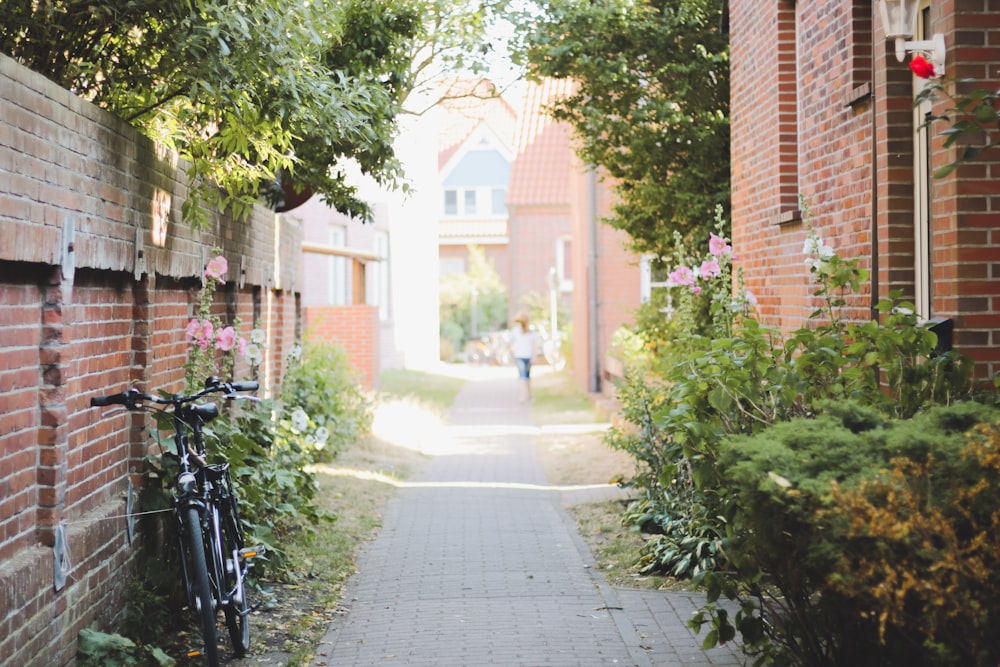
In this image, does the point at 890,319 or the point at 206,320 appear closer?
the point at 890,319

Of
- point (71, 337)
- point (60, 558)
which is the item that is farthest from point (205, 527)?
point (71, 337)

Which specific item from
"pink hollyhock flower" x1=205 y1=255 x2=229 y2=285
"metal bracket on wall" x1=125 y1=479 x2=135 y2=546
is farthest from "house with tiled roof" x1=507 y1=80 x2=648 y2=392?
"metal bracket on wall" x1=125 y1=479 x2=135 y2=546

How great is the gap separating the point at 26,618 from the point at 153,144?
3004 millimetres

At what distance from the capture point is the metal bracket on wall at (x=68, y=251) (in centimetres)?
506

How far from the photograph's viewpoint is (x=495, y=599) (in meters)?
7.43

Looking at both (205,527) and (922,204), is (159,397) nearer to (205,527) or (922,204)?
(205,527)

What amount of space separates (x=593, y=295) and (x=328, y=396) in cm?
1007

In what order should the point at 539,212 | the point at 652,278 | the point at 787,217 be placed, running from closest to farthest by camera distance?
the point at 787,217 → the point at 652,278 → the point at 539,212

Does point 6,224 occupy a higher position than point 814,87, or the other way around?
point 814,87

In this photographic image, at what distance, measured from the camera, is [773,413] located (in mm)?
5711

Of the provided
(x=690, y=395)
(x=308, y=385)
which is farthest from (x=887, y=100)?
(x=308, y=385)

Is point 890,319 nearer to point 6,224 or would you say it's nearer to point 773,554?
point 773,554

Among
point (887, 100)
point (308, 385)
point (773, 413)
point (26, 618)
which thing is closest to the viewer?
point (26, 618)

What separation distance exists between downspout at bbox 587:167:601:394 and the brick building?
13.1 metres
